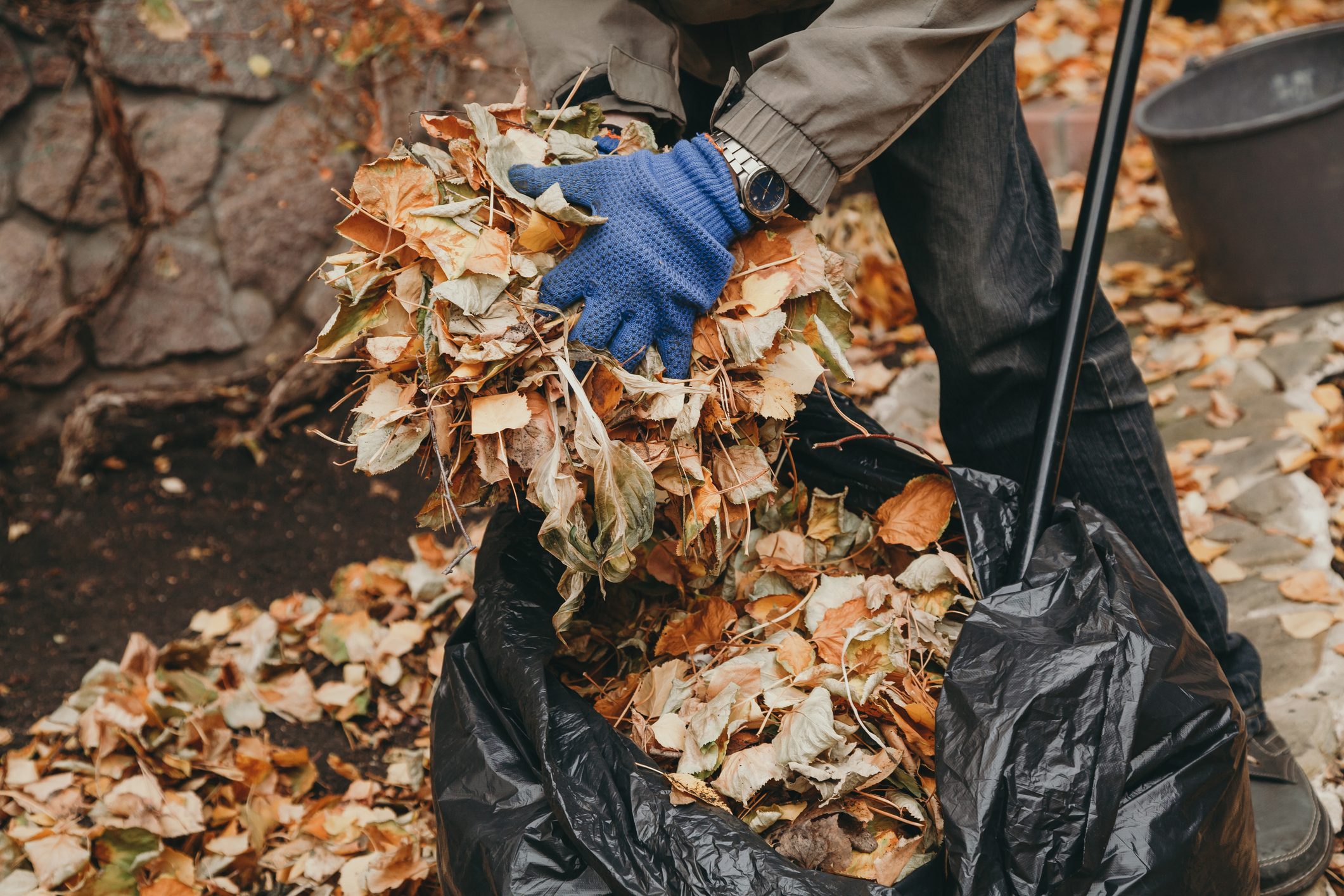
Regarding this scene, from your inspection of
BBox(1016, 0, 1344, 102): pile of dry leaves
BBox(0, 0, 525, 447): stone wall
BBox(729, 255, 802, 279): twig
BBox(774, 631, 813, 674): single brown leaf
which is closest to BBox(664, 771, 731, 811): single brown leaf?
BBox(774, 631, 813, 674): single brown leaf

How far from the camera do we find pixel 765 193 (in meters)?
1.02

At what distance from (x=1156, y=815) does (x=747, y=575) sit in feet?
1.76

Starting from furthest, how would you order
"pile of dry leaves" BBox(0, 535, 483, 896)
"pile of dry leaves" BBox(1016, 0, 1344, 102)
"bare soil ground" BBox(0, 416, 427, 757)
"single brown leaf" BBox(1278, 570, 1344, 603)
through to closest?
1. "pile of dry leaves" BBox(1016, 0, 1344, 102)
2. "bare soil ground" BBox(0, 416, 427, 757)
3. "single brown leaf" BBox(1278, 570, 1344, 603)
4. "pile of dry leaves" BBox(0, 535, 483, 896)

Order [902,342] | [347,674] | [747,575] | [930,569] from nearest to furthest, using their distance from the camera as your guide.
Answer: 1. [930,569]
2. [747,575]
3. [347,674]
4. [902,342]

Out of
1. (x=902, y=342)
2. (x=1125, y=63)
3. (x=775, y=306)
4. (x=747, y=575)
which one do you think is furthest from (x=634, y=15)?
(x=902, y=342)

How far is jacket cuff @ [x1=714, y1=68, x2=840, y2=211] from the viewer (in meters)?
1.02

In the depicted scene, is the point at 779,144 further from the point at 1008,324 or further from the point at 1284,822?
the point at 1284,822

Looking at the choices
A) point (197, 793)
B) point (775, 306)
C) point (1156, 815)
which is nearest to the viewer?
point (1156, 815)

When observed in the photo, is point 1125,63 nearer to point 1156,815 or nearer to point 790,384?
point 790,384

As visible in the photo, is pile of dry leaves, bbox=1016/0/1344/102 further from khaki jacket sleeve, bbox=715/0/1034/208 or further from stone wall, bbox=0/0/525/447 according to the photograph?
khaki jacket sleeve, bbox=715/0/1034/208

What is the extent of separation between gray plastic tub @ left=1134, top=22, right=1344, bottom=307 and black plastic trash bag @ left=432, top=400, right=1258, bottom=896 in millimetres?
1723

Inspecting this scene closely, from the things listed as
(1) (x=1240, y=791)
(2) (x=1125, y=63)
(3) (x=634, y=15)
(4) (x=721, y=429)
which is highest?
(3) (x=634, y=15)

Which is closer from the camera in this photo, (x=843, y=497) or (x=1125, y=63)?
(x=1125, y=63)

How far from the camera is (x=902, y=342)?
2.70 meters
